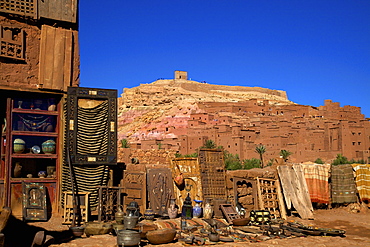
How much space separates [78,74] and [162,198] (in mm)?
3594

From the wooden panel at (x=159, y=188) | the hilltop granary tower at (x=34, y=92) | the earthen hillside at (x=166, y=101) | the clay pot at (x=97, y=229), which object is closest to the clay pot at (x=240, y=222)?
the wooden panel at (x=159, y=188)

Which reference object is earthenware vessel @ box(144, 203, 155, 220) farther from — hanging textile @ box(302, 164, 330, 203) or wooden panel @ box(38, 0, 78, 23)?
hanging textile @ box(302, 164, 330, 203)

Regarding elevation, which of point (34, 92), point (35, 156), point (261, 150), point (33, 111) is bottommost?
point (35, 156)

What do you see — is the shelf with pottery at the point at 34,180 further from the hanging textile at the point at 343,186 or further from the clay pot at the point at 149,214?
the hanging textile at the point at 343,186

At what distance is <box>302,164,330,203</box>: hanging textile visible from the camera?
40.5 feet

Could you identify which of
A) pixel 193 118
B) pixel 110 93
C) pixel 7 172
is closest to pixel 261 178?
pixel 110 93

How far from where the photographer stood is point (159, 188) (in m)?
10.2

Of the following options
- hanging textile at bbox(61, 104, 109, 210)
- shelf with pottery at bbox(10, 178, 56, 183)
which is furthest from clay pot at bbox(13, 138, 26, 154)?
hanging textile at bbox(61, 104, 109, 210)

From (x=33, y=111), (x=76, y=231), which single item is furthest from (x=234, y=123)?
(x=76, y=231)

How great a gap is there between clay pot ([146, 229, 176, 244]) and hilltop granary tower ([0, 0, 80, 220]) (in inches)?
111

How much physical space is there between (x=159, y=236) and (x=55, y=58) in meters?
4.80

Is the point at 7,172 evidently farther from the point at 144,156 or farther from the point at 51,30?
the point at 144,156

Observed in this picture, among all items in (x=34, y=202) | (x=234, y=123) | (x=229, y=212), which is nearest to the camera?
(x=34, y=202)

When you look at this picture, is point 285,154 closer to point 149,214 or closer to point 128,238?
point 149,214
